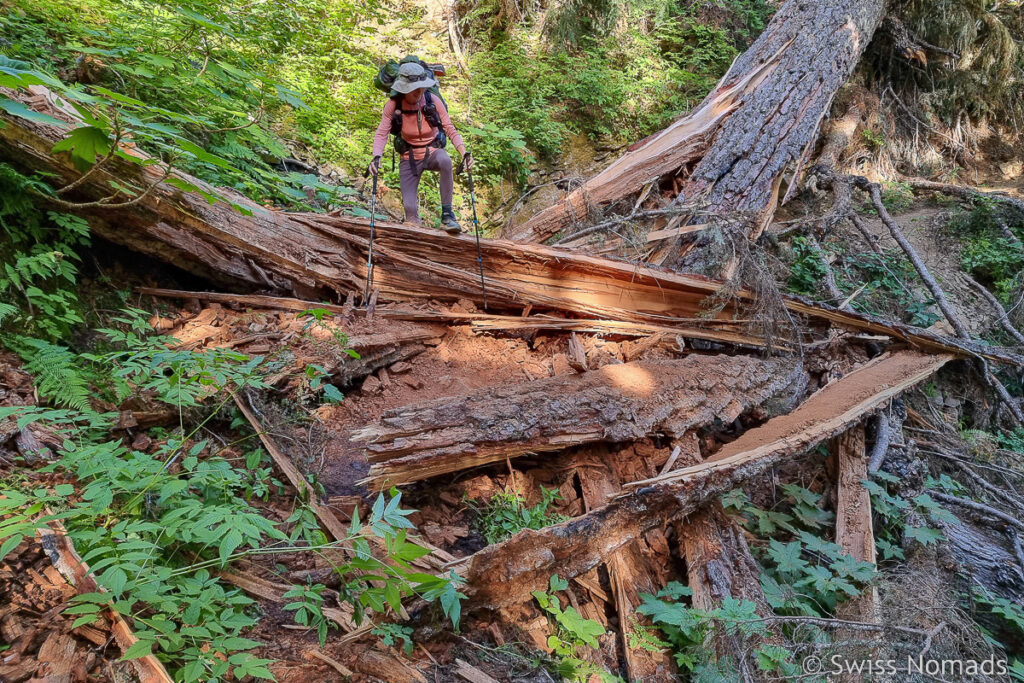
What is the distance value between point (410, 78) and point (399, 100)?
316 mm

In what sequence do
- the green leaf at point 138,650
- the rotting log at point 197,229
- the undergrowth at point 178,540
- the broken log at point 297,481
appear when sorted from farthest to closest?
the rotting log at point 197,229 → the broken log at point 297,481 → the undergrowth at point 178,540 → the green leaf at point 138,650

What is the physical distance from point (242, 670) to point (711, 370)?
11.1ft

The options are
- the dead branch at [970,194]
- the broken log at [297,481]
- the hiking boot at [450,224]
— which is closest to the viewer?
the broken log at [297,481]

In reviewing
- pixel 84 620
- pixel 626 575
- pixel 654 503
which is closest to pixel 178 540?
pixel 84 620

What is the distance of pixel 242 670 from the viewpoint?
155 centimetres

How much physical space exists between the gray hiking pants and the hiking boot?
195mm

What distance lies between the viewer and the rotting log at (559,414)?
2648mm

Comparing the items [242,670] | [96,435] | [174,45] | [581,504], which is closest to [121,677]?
[242,670]

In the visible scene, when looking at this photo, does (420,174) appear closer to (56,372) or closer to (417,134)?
(417,134)

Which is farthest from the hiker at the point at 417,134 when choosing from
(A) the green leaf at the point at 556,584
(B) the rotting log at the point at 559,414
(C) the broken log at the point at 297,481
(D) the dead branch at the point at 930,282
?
(D) the dead branch at the point at 930,282

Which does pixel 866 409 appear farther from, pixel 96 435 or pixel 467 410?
pixel 96 435

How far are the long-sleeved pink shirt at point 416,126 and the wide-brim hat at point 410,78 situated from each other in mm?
197

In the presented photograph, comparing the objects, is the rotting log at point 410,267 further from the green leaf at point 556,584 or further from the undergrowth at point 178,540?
the green leaf at point 556,584

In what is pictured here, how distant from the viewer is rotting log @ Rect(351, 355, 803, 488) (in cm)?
265
